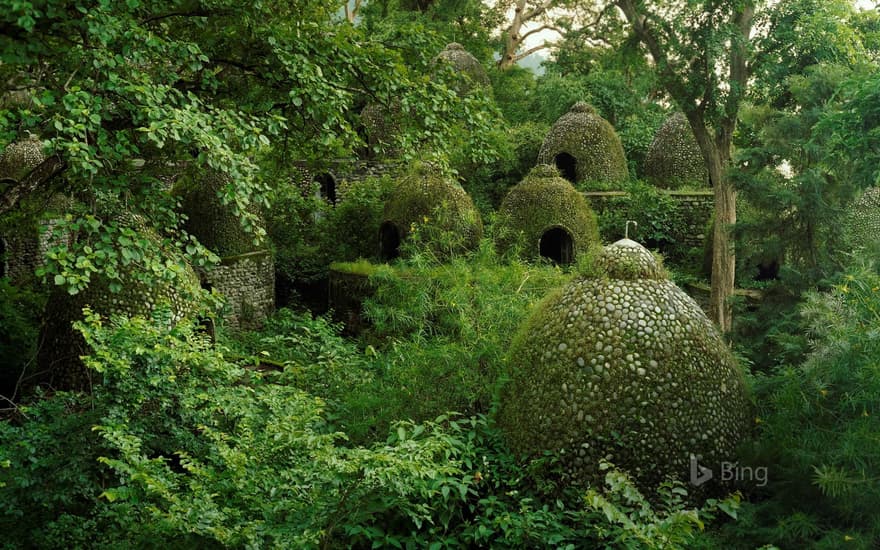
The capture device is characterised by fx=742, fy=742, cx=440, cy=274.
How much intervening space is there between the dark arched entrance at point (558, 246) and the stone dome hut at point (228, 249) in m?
6.13

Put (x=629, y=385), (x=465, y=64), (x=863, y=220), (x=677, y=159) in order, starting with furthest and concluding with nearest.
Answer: (x=465, y=64) < (x=677, y=159) < (x=863, y=220) < (x=629, y=385)

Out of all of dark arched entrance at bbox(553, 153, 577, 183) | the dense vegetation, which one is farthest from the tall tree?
dark arched entrance at bbox(553, 153, 577, 183)

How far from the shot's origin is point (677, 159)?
20.2 m

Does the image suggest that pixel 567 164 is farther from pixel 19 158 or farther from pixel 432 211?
pixel 19 158

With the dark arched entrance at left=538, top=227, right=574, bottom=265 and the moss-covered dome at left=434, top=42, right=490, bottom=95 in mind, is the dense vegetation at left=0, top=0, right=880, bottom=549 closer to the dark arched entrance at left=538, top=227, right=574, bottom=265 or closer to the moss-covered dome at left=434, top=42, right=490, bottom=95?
the dark arched entrance at left=538, top=227, right=574, bottom=265

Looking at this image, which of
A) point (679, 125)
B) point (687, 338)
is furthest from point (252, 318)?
point (679, 125)

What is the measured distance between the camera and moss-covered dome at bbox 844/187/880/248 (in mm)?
10438

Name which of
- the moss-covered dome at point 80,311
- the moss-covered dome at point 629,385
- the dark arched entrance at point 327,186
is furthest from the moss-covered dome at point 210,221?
the moss-covered dome at point 629,385

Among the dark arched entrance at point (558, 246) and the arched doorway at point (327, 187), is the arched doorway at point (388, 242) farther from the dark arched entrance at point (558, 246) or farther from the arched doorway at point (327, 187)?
the arched doorway at point (327, 187)

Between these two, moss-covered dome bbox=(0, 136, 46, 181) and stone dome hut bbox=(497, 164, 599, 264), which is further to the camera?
moss-covered dome bbox=(0, 136, 46, 181)

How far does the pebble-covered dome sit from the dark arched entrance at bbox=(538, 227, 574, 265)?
5.27 metres

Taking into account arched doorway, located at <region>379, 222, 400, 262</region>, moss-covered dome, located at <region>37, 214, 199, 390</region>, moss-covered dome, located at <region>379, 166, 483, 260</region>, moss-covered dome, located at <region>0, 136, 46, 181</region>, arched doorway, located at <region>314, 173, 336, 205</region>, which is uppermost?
arched doorway, located at <region>314, 173, 336, 205</region>

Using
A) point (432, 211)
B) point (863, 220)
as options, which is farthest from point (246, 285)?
point (863, 220)

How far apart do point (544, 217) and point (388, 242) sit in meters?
3.41
